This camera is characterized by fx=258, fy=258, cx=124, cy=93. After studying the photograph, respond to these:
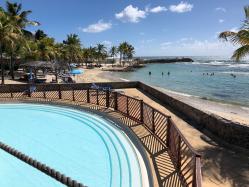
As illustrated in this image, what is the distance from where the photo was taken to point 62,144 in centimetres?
1148

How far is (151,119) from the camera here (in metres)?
11.5

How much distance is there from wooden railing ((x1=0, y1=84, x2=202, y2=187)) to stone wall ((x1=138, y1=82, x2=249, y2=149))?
70.8 inches

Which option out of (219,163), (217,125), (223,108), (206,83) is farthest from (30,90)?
(206,83)

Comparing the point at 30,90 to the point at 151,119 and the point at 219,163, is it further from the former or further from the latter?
the point at 219,163

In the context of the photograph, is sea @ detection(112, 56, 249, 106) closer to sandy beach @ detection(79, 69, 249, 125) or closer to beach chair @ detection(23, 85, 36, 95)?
sandy beach @ detection(79, 69, 249, 125)

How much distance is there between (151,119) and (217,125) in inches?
113

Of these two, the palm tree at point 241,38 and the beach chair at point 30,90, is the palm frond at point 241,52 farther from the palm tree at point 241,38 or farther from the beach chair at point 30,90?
the beach chair at point 30,90

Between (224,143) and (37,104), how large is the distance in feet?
42.4

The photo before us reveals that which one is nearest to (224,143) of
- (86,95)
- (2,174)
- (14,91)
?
(2,174)

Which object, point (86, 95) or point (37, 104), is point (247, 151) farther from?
point (37, 104)

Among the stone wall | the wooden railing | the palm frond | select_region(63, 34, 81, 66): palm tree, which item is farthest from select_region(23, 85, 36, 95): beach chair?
select_region(63, 34, 81, 66): palm tree

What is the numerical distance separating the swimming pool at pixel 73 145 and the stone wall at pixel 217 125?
12.8 ft

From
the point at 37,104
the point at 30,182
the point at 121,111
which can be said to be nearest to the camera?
the point at 30,182

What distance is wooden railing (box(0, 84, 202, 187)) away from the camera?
22.9ft
